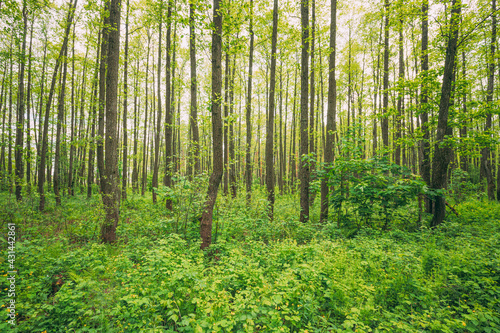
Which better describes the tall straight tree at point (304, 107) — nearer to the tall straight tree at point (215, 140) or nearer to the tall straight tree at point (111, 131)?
the tall straight tree at point (215, 140)

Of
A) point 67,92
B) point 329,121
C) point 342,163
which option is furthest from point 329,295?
point 67,92

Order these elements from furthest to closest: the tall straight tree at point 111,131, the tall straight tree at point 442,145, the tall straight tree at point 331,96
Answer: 1. the tall straight tree at point 331,96
2. the tall straight tree at point 442,145
3. the tall straight tree at point 111,131

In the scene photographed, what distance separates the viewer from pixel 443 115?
6.66 meters

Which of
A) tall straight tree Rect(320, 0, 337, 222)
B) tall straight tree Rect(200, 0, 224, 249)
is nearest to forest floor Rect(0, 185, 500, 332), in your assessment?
tall straight tree Rect(200, 0, 224, 249)

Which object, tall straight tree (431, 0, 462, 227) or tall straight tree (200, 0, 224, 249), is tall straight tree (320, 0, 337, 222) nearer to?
tall straight tree (431, 0, 462, 227)

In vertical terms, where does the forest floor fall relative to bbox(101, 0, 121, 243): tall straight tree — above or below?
below

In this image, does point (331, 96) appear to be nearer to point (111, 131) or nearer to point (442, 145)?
point (442, 145)

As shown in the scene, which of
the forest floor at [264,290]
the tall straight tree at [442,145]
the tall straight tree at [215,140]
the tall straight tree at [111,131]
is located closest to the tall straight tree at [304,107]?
the forest floor at [264,290]

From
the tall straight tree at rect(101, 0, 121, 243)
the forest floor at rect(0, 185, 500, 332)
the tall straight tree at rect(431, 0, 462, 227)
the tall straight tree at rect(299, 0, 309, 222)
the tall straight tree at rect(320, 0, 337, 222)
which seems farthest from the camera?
the tall straight tree at rect(320, 0, 337, 222)

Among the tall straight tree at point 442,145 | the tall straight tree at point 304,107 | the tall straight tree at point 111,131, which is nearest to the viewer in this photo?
the tall straight tree at point 111,131

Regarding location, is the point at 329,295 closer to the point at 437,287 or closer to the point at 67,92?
the point at 437,287

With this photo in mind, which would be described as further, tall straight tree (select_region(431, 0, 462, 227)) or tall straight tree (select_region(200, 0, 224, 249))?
tall straight tree (select_region(431, 0, 462, 227))

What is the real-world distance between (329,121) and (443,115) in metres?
3.66

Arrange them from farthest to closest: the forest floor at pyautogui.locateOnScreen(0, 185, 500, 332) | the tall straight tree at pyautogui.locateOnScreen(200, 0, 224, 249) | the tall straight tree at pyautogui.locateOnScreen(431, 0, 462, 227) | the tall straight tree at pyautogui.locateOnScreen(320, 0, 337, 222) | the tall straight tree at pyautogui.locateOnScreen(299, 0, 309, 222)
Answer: the tall straight tree at pyautogui.locateOnScreen(320, 0, 337, 222) < the tall straight tree at pyautogui.locateOnScreen(299, 0, 309, 222) < the tall straight tree at pyautogui.locateOnScreen(431, 0, 462, 227) < the tall straight tree at pyautogui.locateOnScreen(200, 0, 224, 249) < the forest floor at pyautogui.locateOnScreen(0, 185, 500, 332)
